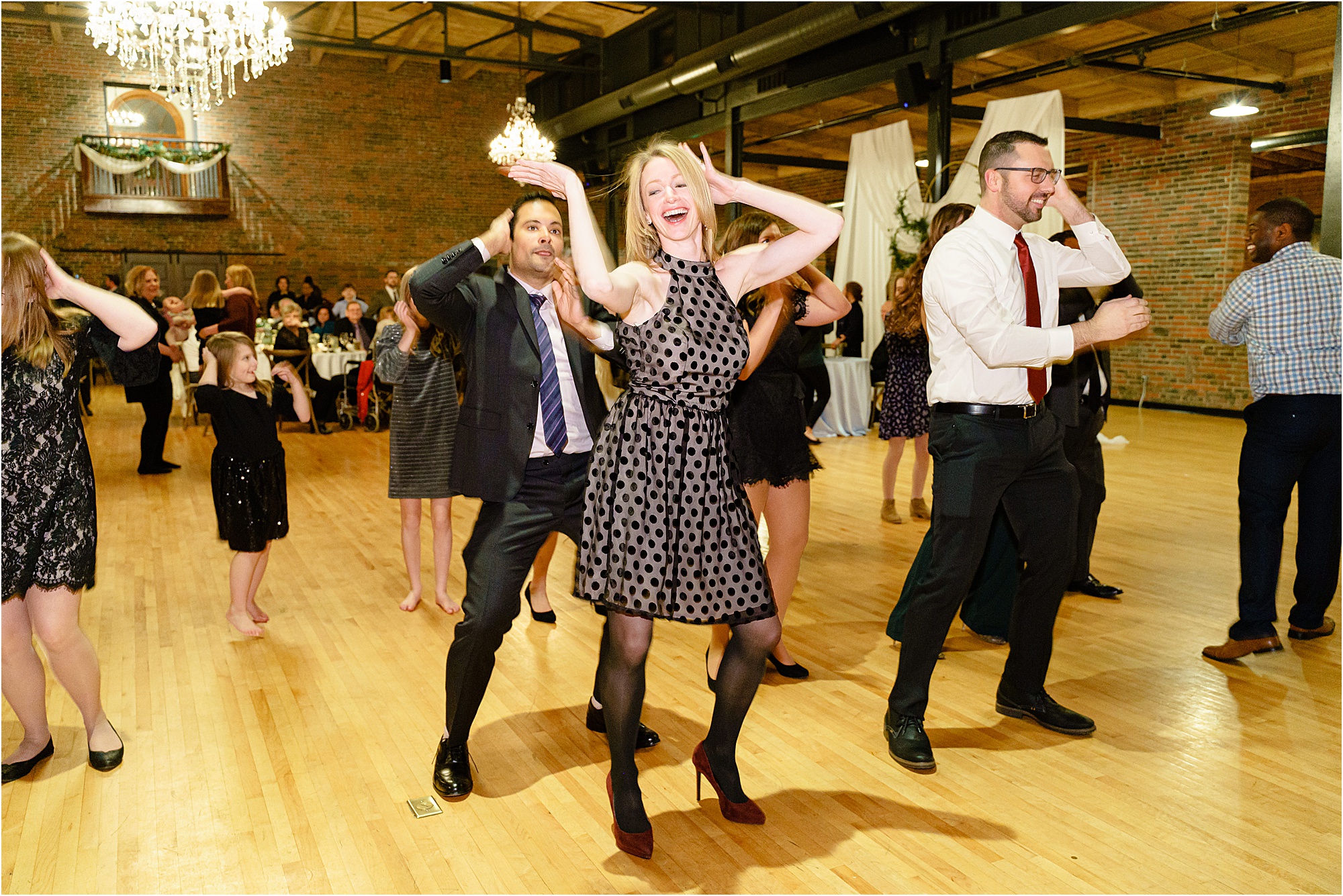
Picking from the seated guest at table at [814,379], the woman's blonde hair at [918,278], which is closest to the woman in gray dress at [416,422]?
Answer: the seated guest at table at [814,379]

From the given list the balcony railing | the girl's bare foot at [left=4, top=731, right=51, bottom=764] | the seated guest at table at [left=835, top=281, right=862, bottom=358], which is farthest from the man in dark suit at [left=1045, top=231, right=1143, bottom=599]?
the balcony railing

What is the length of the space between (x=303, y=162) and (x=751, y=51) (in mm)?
9213

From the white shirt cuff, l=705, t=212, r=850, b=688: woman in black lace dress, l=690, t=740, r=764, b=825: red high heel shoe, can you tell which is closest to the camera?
the white shirt cuff

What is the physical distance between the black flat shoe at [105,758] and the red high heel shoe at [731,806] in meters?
1.60

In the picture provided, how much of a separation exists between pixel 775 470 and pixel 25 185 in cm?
1564

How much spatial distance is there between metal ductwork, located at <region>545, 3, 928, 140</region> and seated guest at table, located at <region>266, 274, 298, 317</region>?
5181mm

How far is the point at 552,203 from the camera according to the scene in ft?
8.07

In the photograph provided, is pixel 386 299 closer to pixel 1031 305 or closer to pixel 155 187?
pixel 155 187

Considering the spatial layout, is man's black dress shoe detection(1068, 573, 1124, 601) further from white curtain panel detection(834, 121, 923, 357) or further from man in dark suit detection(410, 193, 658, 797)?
white curtain panel detection(834, 121, 923, 357)

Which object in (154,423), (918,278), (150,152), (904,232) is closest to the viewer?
(918,278)

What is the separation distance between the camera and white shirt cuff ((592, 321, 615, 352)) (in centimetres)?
211

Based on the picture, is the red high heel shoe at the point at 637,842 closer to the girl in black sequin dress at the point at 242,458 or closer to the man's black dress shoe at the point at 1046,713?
the man's black dress shoe at the point at 1046,713

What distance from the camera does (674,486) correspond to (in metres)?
2.03

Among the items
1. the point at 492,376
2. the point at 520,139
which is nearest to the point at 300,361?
the point at 520,139
